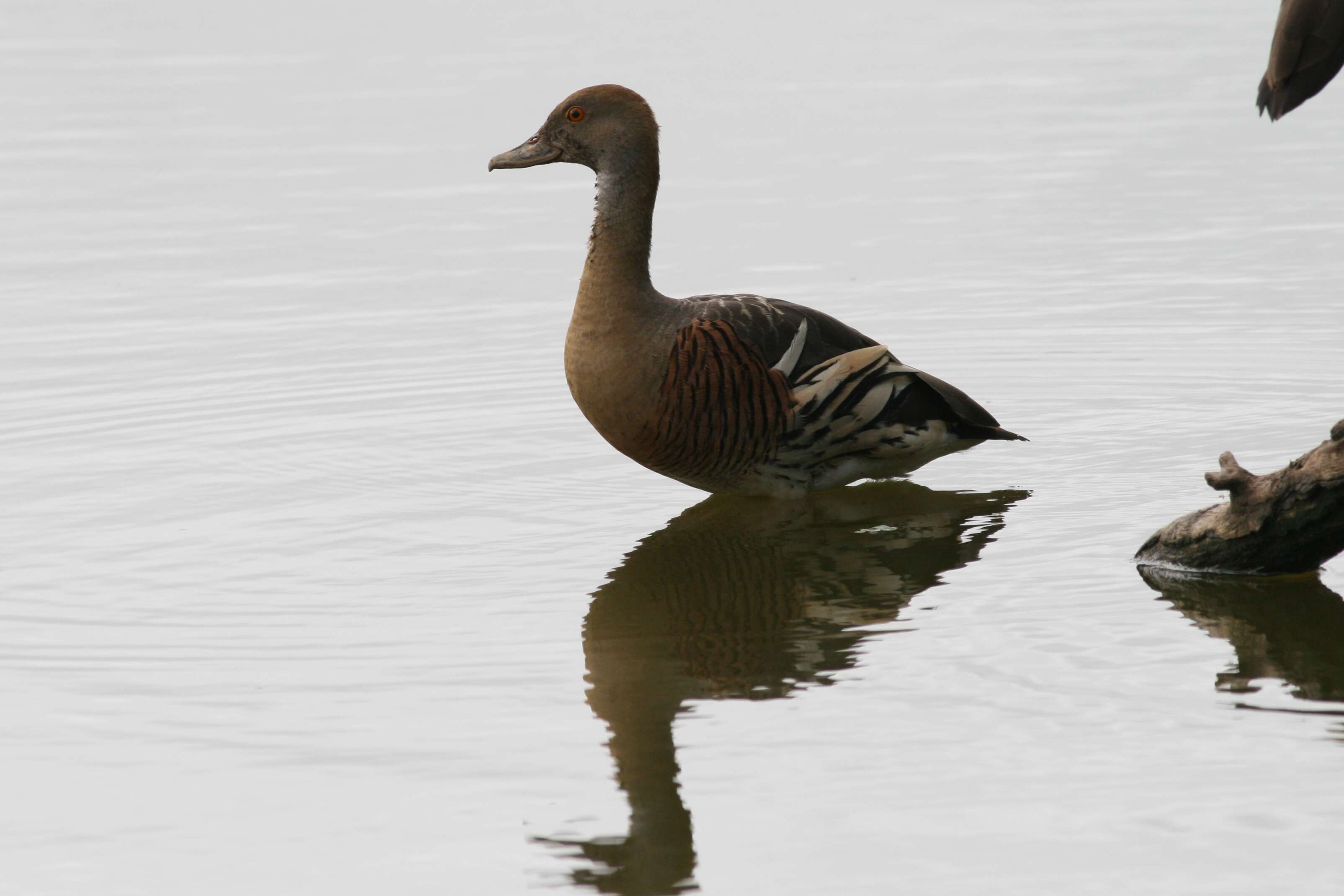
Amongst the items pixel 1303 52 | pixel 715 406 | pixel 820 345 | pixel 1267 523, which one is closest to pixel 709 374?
pixel 715 406

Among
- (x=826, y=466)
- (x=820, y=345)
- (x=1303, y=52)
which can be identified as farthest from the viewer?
(x=826, y=466)

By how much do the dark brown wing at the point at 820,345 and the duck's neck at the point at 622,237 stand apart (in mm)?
349

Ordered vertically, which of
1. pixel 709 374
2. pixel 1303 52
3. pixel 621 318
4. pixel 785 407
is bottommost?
pixel 785 407

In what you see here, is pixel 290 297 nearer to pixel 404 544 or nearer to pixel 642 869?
pixel 404 544

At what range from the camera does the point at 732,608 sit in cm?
736

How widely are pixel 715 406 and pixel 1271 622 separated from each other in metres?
2.69

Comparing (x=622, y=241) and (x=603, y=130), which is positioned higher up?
(x=603, y=130)

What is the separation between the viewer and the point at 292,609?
7.37 metres

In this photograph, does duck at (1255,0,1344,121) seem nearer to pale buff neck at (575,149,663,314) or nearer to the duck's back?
the duck's back


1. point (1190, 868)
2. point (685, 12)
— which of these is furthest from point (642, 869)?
point (685, 12)

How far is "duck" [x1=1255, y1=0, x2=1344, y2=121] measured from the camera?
6523 mm

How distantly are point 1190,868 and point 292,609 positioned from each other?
12.6 ft

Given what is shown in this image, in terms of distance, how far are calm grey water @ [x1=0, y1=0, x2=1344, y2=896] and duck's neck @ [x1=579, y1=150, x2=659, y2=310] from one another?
1057mm

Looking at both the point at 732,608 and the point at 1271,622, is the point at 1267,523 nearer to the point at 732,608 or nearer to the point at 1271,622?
the point at 1271,622
